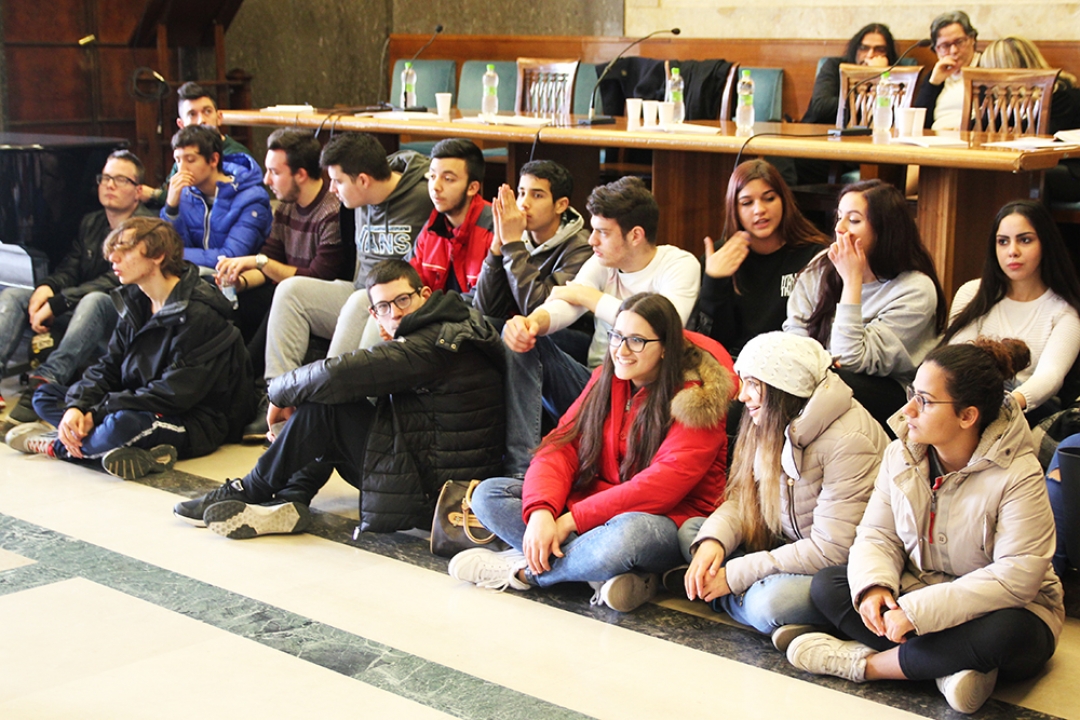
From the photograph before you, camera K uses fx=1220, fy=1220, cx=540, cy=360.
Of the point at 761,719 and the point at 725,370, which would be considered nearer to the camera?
the point at 761,719

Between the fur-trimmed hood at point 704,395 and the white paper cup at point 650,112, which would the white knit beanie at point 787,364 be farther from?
the white paper cup at point 650,112

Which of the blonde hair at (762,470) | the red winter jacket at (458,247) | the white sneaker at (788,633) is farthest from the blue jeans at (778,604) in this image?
the red winter jacket at (458,247)

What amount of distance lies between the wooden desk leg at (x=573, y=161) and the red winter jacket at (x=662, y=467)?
198cm

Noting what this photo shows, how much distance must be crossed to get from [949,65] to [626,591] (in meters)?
3.82

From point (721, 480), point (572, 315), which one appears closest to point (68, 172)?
point (572, 315)

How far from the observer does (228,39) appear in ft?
26.5

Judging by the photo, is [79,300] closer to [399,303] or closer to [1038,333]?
[399,303]

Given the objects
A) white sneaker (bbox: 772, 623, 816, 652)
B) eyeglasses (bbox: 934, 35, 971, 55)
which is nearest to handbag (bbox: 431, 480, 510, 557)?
white sneaker (bbox: 772, 623, 816, 652)

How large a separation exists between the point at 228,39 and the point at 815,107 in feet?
13.5

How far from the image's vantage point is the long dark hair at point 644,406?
284 centimetres

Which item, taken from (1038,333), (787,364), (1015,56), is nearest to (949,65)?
(1015,56)

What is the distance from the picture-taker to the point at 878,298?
10.3ft

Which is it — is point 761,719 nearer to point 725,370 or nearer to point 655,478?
point 655,478

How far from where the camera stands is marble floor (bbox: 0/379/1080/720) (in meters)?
2.33
